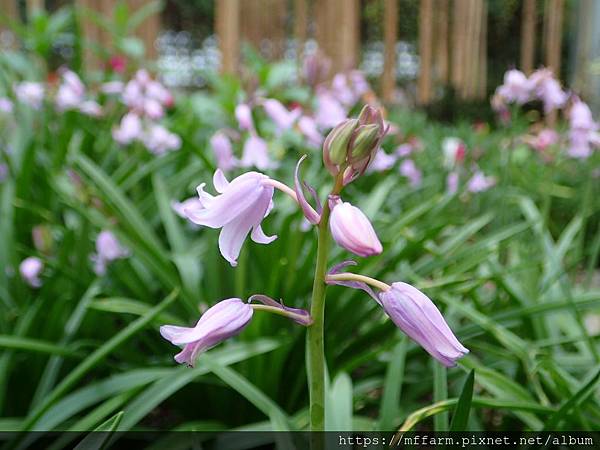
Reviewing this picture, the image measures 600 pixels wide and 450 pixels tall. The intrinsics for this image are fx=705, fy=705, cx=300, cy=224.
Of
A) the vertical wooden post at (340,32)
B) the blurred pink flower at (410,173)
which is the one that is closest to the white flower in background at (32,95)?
the blurred pink flower at (410,173)

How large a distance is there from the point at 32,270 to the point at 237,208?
108cm

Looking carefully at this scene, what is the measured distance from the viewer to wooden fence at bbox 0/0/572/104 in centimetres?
481

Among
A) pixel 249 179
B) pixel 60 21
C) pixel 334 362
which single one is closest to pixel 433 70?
pixel 60 21

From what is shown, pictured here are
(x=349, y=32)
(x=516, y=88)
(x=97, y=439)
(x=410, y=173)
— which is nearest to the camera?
(x=97, y=439)

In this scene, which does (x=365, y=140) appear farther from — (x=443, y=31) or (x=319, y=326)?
(x=443, y=31)

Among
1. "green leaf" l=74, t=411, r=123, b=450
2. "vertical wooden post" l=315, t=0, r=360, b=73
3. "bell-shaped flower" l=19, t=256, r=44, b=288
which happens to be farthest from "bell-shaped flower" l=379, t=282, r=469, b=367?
"vertical wooden post" l=315, t=0, r=360, b=73

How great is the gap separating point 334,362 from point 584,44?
855 centimetres

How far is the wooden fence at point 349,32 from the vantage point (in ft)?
15.8

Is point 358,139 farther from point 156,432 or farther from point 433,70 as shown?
point 433,70

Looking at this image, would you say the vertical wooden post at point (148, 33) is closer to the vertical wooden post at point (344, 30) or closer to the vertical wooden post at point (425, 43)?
the vertical wooden post at point (344, 30)

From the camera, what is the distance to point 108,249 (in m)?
1.63

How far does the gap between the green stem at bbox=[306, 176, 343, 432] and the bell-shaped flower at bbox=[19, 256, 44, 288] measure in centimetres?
108

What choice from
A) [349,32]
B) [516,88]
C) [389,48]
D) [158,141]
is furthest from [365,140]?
[389,48]

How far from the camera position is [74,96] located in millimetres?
2609
